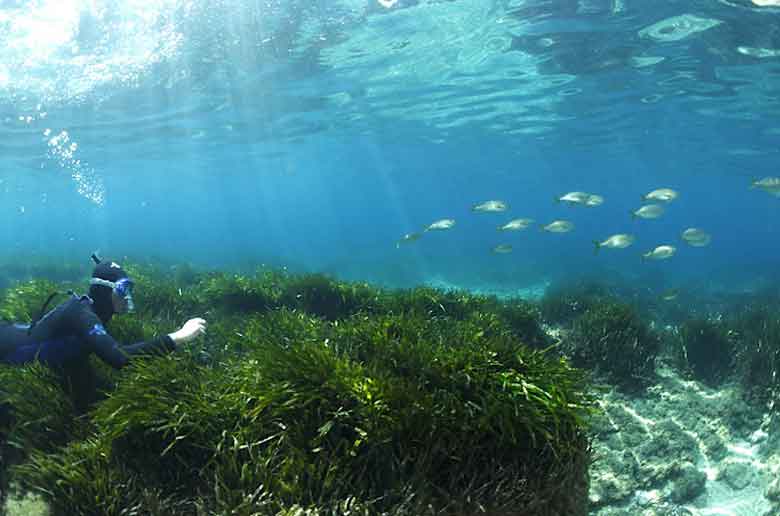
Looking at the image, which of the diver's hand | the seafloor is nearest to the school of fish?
the seafloor

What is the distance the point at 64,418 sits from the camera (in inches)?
193

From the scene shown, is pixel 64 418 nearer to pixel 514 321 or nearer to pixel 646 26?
pixel 514 321

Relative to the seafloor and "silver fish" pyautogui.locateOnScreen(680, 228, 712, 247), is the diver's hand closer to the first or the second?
the seafloor

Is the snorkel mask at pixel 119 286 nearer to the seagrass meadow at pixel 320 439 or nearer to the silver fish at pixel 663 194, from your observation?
the seagrass meadow at pixel 320 439

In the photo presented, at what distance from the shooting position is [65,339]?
5.37m

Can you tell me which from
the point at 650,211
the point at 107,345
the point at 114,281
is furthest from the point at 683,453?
the point at 114,281

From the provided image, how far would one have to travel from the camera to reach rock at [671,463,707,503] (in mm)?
6430

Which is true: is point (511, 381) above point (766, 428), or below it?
above

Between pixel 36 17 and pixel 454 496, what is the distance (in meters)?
18.8

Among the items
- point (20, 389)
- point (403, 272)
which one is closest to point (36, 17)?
point (20, 389)

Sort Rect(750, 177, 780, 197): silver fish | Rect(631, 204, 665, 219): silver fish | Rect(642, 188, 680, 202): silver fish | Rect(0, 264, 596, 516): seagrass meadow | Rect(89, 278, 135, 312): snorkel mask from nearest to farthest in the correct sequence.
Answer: Rect(0, 264, 596, 516): seagrass meadow → Rect(89, 278, 135, 312): snorkel mask → Rect(642, 188, 680, 202): silver fish → Rect(750, 177, 780, 197): silver fish → Rect(631, 204, 665, 219): silver fish

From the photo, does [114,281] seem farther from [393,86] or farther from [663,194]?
[393,86]

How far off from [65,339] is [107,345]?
87 centimetres

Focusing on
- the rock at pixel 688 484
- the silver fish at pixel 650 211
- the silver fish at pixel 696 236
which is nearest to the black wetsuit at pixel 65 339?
the rock at pixel 688 484
